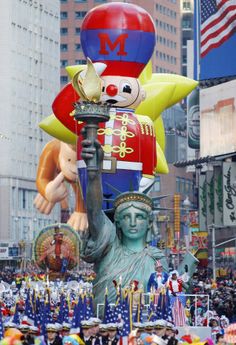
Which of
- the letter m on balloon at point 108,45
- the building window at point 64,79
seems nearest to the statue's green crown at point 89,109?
the letter m on balloon at point 108,45

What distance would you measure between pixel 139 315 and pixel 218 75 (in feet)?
200

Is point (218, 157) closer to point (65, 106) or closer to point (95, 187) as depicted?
point (65, 106)

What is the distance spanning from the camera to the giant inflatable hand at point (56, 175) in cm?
7919

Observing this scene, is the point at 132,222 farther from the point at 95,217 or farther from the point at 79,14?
the point at 79,14

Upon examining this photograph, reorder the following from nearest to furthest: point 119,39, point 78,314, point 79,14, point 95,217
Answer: point 78,314 < point 95,217 < point 119,39 < point 79,14

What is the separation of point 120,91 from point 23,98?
9479cm

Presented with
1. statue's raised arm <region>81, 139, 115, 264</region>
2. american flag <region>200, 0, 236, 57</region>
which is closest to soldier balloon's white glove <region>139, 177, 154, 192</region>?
statue's raised arm <region>81, 139, 115, 264</region>

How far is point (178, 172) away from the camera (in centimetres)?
18625

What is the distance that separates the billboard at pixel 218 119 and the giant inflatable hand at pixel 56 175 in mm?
10597

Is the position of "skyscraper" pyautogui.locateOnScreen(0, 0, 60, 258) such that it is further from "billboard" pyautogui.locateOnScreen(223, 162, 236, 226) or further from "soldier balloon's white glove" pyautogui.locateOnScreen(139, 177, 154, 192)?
"soldier balloon's white glove" pyautogui.locateOnScreen(139, 177, 154, 192)

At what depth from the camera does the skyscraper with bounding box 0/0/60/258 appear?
463ft

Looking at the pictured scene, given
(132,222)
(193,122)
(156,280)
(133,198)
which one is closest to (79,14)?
(193,122)

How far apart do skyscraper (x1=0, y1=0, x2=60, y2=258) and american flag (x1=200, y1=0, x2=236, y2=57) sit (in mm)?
43815

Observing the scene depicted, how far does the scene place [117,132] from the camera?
50750 mm
